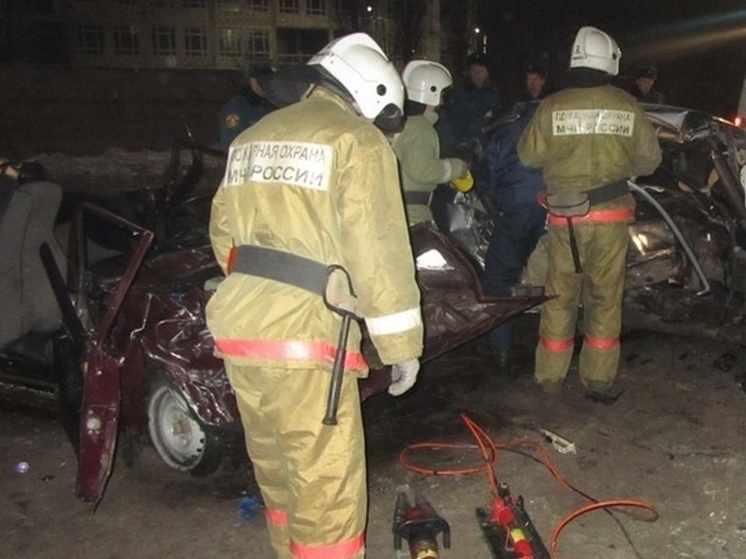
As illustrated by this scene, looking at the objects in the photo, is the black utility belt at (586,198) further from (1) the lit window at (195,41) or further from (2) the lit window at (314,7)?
(2) the lit window at (314,7)

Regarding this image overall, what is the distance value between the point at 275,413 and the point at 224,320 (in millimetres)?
352

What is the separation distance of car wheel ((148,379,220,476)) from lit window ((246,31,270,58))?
19532 mm

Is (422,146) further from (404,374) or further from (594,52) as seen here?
(404,374)

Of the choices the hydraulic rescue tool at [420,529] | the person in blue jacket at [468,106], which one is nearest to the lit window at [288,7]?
the person in blue jacket at [468,106]

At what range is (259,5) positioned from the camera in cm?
2269

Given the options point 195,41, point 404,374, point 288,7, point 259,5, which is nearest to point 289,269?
point 404,374

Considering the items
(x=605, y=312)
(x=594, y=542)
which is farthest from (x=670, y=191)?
(x=594, y=542)

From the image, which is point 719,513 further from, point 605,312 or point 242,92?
point 242,92

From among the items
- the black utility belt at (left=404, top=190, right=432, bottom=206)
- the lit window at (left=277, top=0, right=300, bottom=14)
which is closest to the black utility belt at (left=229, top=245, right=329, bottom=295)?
the black utility belt at (left=404, top=190, right=432, bottom=206)

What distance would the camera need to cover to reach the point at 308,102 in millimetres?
2635

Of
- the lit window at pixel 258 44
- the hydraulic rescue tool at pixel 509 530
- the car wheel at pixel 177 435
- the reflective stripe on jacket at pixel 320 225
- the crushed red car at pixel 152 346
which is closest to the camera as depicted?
the reflective stripe on jacket at pixel 320 225

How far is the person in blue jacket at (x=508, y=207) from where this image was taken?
4.84m

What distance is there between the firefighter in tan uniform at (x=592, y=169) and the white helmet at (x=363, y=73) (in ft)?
6.29

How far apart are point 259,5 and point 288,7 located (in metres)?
1.07
